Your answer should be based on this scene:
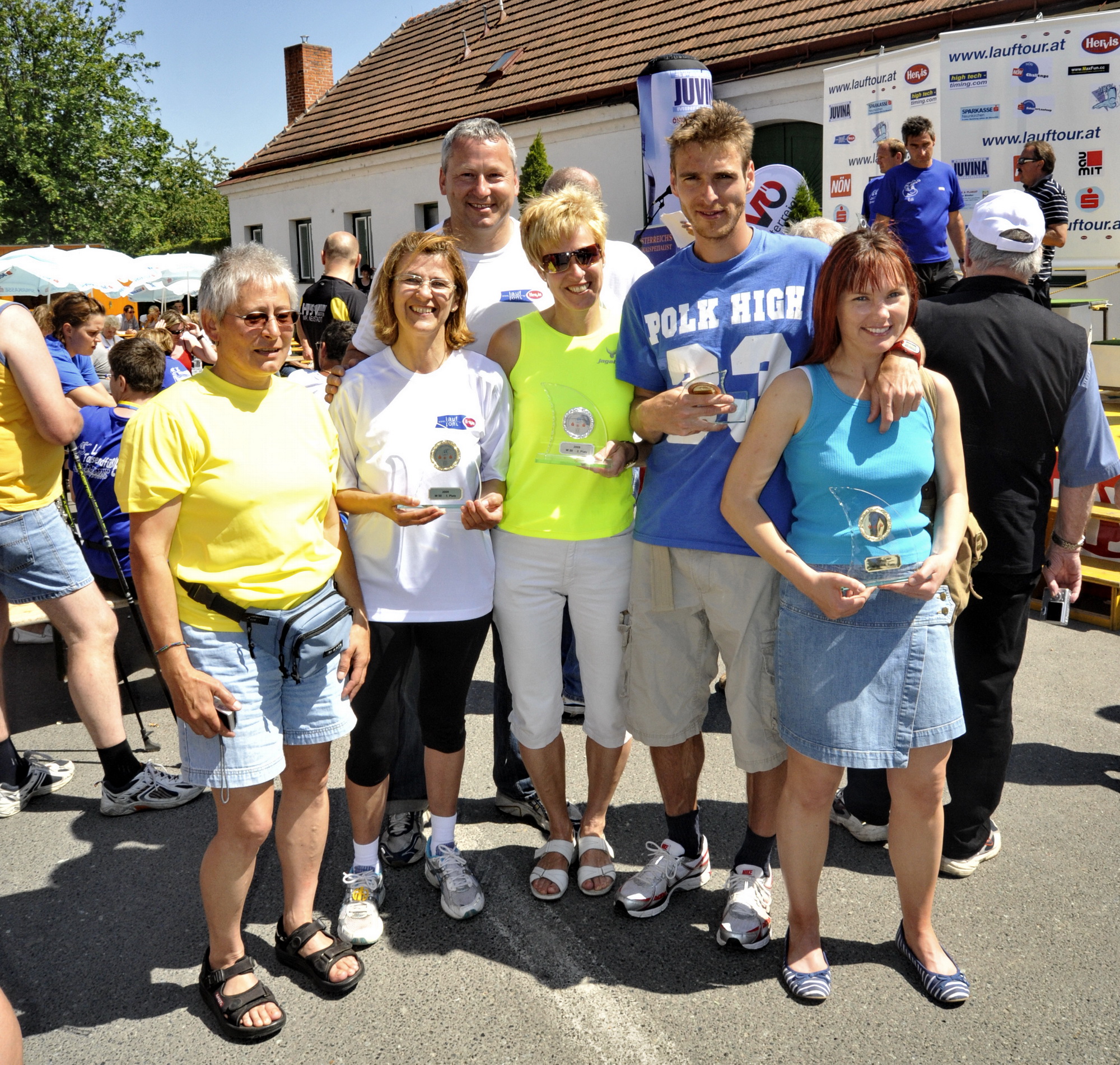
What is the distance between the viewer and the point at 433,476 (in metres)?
2.93

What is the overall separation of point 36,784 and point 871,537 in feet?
11.4

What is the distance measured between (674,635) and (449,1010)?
1.26 metres

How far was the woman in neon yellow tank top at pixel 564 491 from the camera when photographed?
2961mm

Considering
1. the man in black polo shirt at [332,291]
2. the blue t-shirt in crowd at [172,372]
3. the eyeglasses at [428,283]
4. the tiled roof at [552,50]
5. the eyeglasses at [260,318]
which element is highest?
the tiled roof at [552,50]

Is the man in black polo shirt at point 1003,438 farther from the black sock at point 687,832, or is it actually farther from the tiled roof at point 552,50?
the tiled roof at point 552,50

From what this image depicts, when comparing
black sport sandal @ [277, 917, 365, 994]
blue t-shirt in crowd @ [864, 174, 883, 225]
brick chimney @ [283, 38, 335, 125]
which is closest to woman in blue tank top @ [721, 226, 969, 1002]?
black sport sandal @ [277, 917, 365, 994]

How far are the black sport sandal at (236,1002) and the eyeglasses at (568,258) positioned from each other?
2.19 metres

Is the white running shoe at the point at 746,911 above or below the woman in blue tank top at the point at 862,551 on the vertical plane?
below

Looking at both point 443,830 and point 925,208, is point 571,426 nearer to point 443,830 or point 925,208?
point 443,830

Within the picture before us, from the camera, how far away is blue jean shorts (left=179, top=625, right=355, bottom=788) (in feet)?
8.09

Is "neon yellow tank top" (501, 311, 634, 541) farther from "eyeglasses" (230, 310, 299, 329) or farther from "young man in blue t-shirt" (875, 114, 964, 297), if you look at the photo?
"young man in blue t-shirt" (875, 114, 964, 297)

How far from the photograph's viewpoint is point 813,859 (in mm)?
2715

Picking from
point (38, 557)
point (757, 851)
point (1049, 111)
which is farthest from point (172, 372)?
point (1049, 111)

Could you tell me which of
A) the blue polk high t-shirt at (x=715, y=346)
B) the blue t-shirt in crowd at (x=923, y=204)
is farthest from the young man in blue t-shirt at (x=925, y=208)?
the blue polk high t-shirt at (x=715, y=346)
